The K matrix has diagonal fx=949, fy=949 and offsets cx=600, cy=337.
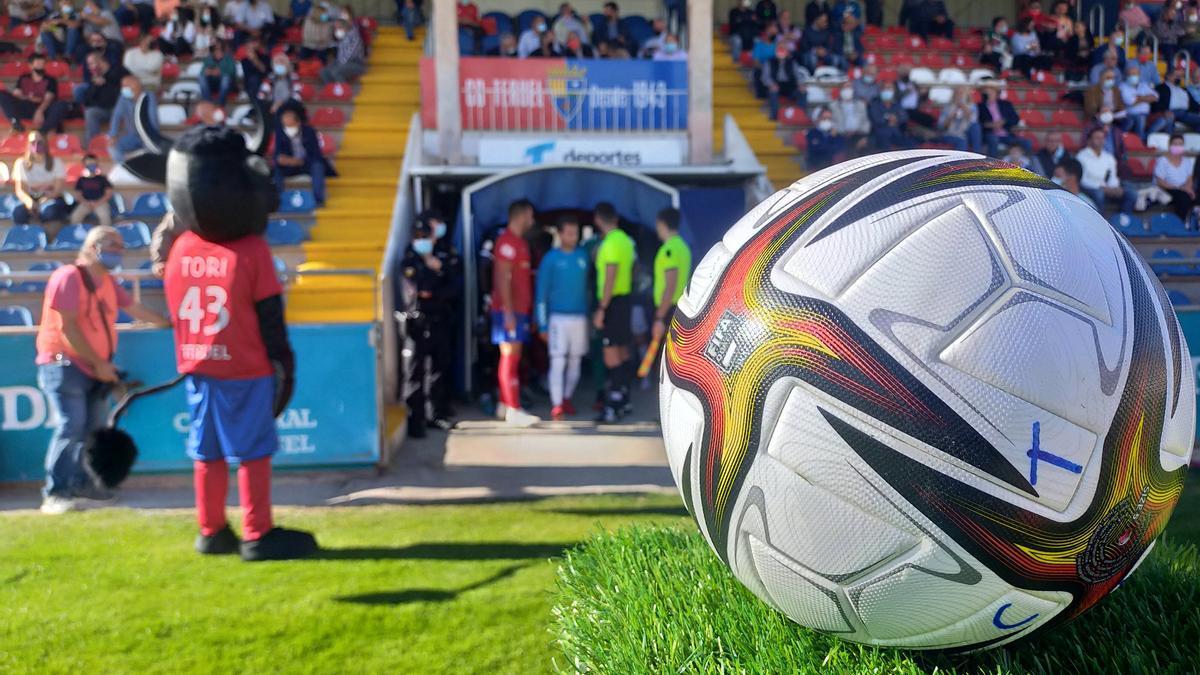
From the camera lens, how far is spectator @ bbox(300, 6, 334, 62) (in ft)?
50.4

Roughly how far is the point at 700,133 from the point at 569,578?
30.0ft

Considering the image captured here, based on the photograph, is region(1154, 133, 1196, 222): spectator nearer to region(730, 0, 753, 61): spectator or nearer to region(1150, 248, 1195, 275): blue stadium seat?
region(1150, 248, 1195, 275): blue stadium seat

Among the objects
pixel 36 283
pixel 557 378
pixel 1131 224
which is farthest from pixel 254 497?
pixel 1131 224

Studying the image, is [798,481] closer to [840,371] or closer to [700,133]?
[840,371]

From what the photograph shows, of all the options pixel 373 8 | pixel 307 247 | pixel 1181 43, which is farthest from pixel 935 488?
pixel 1181 43

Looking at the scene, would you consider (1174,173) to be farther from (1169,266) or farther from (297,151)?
(297,151)

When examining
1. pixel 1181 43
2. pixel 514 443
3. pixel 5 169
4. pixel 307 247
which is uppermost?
pixel 1181 43

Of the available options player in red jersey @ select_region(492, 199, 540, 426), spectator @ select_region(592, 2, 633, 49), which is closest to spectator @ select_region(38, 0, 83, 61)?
spectator @ select_region(592, 2, 633, 49)

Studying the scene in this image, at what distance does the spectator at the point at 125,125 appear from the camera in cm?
1169

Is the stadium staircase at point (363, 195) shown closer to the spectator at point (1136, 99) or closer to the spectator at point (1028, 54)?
the spectator at point (1028, 54)

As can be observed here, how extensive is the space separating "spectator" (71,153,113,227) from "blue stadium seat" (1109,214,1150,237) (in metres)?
12.0

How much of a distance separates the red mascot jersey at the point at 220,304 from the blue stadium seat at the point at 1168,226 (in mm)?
11435

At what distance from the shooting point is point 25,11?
1592cm

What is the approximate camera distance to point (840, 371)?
7.23 ft
